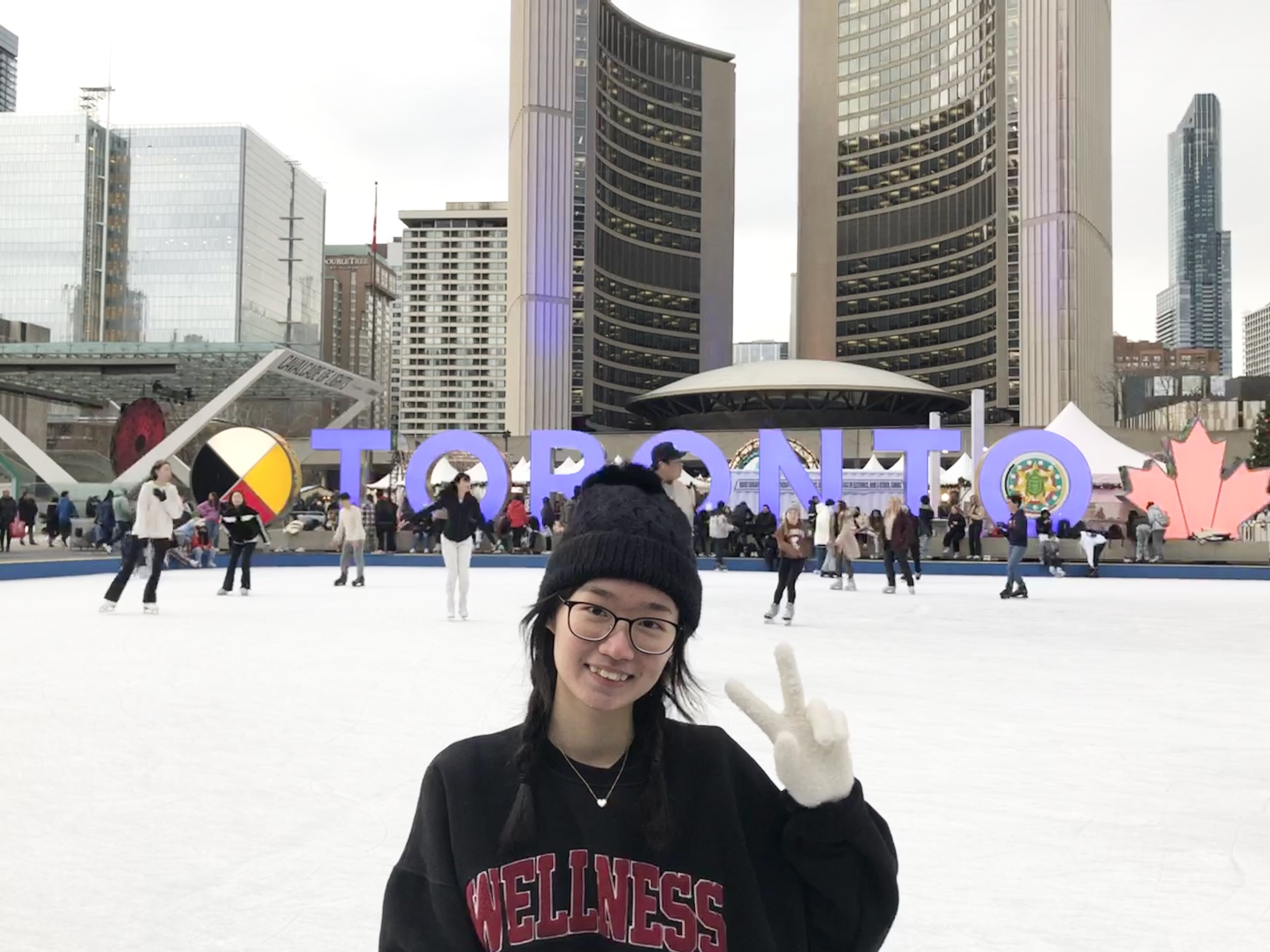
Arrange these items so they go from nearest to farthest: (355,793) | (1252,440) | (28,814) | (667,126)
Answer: (28,814), (355,793), (1252,440), (667,126)

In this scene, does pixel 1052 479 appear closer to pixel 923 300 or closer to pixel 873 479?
pixel 873 479

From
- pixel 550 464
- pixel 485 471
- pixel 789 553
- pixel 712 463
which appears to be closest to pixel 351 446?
pixel 485 471

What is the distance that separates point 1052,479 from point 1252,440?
3363cm

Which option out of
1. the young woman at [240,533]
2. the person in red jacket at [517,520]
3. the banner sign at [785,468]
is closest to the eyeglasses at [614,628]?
the young woman at [240,533]

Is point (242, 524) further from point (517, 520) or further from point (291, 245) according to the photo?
point (291, 245)

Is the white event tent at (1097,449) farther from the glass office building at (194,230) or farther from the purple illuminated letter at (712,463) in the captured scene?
the glass office building at (194,230)

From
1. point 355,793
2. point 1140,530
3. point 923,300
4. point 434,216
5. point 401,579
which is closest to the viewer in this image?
point 355,793

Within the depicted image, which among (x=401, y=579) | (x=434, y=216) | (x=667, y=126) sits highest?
(x=434, y=216)

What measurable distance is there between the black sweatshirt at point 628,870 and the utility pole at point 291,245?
106078 mm

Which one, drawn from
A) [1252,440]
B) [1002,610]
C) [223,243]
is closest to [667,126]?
[223,243]

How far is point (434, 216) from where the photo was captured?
6432 inches

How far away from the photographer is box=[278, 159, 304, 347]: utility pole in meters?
102

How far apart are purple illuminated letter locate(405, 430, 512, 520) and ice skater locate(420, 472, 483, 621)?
12167 millimetres

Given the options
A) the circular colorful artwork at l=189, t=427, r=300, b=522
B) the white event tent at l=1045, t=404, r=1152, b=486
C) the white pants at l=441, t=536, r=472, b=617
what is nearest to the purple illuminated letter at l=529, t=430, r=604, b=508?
the circular colorful artwork at l=189, t=427, r=300, b=522
